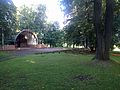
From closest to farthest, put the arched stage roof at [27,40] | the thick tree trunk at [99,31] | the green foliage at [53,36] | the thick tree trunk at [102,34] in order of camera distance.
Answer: the thick tree trunk at [102,34], the thick tree trunk at [99,31], the arched stage roof at [27,40], the green foliage at [53,36]

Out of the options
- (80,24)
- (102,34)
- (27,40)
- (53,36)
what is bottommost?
(102,34)

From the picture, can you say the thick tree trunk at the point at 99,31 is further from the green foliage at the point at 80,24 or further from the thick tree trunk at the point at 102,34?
the green foliage at the point at 80,24

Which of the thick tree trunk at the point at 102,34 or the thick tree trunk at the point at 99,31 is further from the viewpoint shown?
the thick tree trunk at the point at 99,31

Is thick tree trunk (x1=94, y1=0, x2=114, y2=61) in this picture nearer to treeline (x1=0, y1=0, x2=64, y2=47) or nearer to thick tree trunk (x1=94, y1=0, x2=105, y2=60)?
thick tree trunk (x1=94, y1=0, x2=105, y2=60)

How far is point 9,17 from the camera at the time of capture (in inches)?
1315

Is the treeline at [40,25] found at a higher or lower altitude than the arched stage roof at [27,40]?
higher

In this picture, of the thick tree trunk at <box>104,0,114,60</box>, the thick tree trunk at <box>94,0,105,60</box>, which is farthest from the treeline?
the thick tree trunk at <box>104,0,114,60</box>

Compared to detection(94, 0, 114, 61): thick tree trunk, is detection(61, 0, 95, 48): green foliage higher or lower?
higher

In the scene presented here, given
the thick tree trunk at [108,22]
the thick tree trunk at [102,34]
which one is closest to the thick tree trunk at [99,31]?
the thick tree trunk at [102,34]

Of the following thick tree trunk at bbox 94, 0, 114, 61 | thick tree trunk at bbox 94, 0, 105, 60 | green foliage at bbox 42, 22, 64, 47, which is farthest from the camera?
green foliage at bbox 42, 22, 64, 47

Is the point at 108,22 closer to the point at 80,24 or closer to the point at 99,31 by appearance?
the point at 99,31

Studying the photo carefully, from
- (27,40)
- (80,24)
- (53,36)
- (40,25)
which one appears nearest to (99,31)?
(80,24)

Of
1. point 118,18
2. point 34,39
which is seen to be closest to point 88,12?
point 118,18

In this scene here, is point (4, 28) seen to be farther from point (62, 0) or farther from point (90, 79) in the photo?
point (90, 79)
